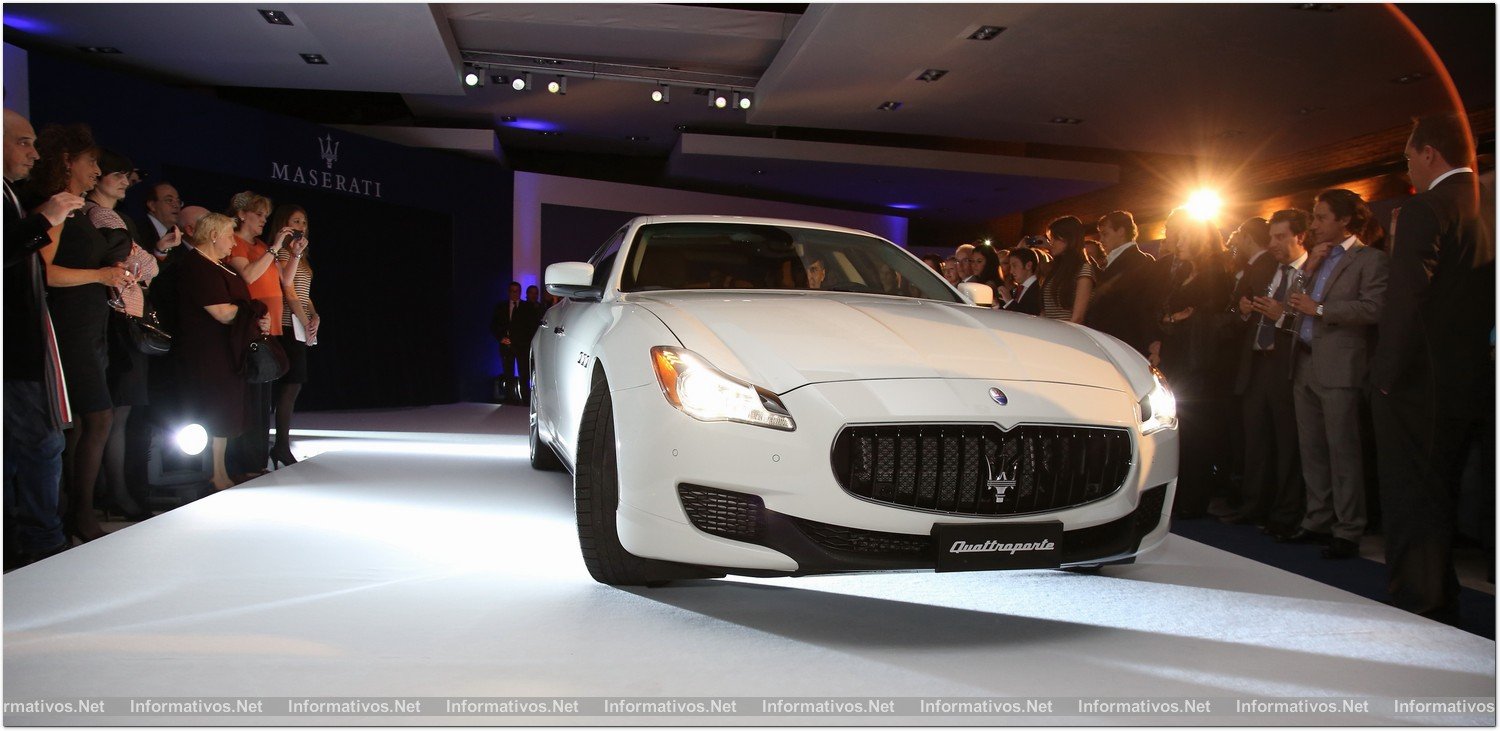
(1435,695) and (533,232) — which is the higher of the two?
(533,232)

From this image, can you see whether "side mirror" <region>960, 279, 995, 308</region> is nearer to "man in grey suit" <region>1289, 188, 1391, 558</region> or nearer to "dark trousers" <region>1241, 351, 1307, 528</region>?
"man in grey suit" <region>1289, 188, 1391, 558</region>

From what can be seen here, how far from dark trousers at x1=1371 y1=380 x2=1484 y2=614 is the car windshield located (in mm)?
1455

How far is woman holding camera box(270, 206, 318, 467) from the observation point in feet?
18.1

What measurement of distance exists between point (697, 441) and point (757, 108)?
9.20 m

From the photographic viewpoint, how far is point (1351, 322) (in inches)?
147

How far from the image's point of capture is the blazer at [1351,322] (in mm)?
3742

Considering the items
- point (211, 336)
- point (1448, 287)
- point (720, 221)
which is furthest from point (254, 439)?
point (1448, 287)

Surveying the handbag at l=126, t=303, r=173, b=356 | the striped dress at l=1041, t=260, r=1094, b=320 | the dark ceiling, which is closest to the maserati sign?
the dark ceiling

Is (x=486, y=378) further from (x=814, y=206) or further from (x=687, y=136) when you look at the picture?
(x=814, y=206)

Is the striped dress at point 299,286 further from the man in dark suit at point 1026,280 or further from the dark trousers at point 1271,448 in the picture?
the dark trousers at point 1271,448

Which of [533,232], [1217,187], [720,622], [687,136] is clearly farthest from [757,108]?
[720,622]

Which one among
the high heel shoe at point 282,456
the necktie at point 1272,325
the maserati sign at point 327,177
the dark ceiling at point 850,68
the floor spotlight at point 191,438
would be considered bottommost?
the high heel shoe at point 282,456

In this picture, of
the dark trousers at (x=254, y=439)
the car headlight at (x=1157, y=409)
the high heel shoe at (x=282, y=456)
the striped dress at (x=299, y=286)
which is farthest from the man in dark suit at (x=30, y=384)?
the car headlight at (x=1157, y=409)

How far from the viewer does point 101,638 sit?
2.38 metres
